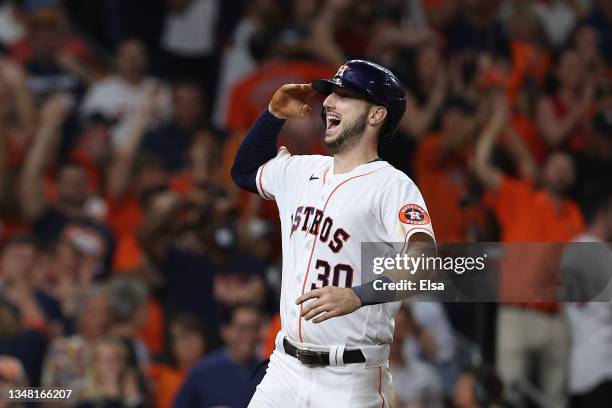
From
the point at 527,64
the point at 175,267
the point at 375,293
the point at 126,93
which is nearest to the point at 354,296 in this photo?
the point at 375,293

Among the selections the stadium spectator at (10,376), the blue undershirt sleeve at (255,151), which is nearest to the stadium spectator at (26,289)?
the stadium spectator at (10,376)

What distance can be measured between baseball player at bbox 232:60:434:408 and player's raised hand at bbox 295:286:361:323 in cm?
17

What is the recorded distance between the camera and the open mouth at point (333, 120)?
487 centimetres

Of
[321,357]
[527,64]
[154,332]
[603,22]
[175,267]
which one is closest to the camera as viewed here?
[321,357]

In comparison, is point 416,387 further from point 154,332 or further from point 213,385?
point 154,332

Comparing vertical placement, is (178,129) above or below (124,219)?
above

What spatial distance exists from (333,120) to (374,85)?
216 mm

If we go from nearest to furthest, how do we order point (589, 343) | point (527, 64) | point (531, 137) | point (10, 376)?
point (10, 376) → point (589, 343) → point (531, 137) → point (527, 64)

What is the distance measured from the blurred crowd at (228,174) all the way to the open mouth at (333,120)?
193 cm

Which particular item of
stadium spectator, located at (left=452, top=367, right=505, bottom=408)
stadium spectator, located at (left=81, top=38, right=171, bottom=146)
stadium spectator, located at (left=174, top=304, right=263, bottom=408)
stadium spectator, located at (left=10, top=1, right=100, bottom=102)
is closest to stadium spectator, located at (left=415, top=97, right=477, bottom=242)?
stadium spectator, located at (left=452, top=367, right=505, bottom=408)

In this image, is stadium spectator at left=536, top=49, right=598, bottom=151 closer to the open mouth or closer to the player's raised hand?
the open mouth

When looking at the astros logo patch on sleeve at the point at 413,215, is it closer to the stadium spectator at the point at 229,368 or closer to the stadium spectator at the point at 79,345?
the stadium spectator at the point at 229,368

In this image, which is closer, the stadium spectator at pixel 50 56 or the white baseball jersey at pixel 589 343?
the white baseball jersey at pixel 589 343

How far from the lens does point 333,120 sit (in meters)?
4.89
